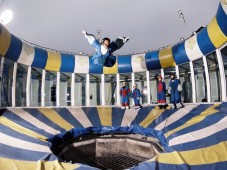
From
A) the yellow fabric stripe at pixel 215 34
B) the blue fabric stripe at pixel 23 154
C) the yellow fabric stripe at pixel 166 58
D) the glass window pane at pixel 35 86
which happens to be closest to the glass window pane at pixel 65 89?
the glass window pane at pixel 35 86

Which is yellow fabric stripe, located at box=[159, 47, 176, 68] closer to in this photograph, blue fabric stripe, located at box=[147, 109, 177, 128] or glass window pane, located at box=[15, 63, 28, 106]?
blue fabric stripe, located at box=[147, 109, 177, 128]

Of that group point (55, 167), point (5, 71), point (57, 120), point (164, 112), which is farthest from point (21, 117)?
point (164, 112)

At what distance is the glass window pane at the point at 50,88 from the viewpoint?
28.7 ft

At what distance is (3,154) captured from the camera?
3756 millimetres

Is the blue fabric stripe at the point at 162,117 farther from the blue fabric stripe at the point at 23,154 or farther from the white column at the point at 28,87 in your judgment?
the white column at the point at 28,87

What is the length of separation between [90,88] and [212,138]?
658 centimetres

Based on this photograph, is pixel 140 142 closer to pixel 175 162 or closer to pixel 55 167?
pixel 175 162

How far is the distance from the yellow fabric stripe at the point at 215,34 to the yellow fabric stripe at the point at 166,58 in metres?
1.85

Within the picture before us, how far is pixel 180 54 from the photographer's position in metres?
7.74

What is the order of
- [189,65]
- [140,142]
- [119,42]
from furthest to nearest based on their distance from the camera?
[189,65], [119,42], [140,142]

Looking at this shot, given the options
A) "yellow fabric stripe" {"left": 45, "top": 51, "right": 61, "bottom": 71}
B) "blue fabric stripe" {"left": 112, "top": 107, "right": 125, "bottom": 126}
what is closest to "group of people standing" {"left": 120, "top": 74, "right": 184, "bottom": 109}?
"blue fabric stripe" {"left": 112, "top": 107, "right": 125, "bottom": 126}

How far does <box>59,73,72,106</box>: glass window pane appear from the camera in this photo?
359 inches

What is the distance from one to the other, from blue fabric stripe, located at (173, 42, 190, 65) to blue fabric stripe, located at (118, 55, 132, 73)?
5.92 feet

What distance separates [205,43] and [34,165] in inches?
222
